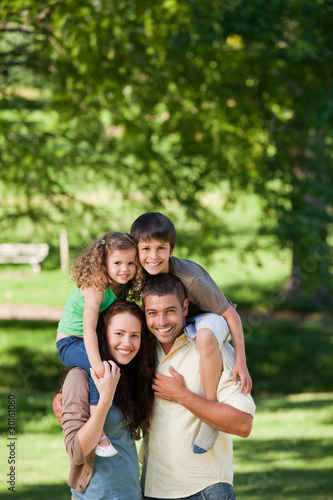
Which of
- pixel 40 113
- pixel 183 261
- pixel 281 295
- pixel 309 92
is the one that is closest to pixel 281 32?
pixel 309 92

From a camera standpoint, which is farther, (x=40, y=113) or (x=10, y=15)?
(x=40, y=113)

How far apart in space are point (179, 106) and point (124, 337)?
655cm

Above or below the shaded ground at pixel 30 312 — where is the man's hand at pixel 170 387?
above

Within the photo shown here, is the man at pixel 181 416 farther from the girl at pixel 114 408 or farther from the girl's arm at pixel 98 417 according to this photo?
the girl's arm at pixel 98 417

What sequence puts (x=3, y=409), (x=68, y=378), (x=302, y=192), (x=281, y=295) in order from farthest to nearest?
(x=281, y=295)
(x=3, y=409)
(x=302, y=192)
(x=68, y=378)

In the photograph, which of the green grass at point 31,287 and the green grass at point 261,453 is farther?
the green grass at point 31,287

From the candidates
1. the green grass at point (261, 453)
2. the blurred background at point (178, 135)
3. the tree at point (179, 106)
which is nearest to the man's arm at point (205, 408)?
the green grass at point (261, 453)

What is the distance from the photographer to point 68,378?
248cm

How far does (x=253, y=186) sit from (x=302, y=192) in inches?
23.0

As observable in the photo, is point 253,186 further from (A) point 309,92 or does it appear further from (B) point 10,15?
(B) point 10,15

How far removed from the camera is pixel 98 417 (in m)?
2.30

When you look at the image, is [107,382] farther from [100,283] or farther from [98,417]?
[100,283]

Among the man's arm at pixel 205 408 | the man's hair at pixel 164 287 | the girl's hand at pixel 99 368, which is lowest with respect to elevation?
the man's arm at pixel 205 408

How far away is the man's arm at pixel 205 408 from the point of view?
2.45m
